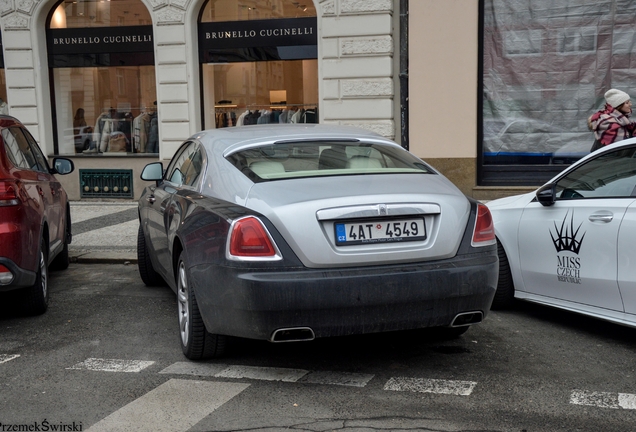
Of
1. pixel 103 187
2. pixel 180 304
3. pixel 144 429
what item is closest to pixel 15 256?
pixel 180 304

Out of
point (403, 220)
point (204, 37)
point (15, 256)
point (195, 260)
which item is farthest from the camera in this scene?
point (204, 37)

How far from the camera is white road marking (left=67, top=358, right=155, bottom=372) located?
194 inches

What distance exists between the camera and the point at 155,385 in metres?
4.55

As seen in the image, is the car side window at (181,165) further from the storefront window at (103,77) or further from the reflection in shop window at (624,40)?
the storefront window at (103,77)

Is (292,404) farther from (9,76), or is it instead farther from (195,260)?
(9,76)

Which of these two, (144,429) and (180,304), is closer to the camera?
(144,429)

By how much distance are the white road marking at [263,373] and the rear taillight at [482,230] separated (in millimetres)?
1275

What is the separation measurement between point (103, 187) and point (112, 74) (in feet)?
7.53

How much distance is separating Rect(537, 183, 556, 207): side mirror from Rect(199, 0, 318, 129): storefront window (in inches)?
357

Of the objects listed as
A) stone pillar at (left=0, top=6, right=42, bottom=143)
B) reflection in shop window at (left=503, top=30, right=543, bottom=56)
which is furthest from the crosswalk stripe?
stone pillar at (left=0, top=6, right=42, bottom=143)

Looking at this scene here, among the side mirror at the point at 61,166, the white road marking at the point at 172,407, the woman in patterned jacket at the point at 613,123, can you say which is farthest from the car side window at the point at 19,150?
the woman in patterned jacket at the point at 613,123

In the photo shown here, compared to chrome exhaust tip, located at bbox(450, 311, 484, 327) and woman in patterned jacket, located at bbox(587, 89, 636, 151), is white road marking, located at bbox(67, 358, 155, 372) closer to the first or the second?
chrome exhaust tip, located at bbox(450, 311, 484, 327)

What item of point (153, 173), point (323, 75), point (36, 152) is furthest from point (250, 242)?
point (323, 75)

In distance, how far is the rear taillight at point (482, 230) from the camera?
184 inches
